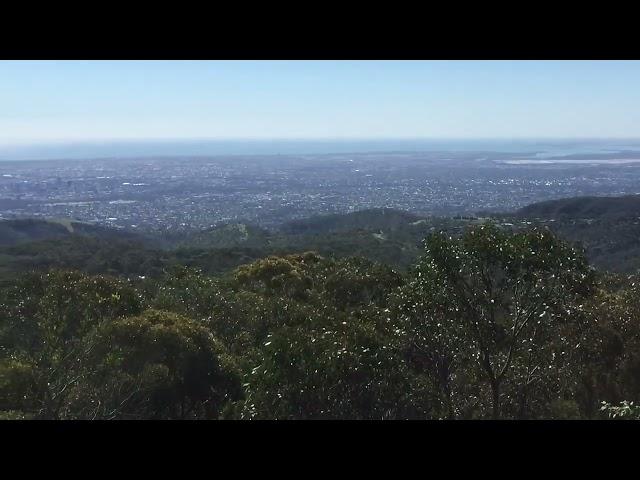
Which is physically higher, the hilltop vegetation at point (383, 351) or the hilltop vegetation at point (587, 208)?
the hilltop vegetation at point (383, 351)

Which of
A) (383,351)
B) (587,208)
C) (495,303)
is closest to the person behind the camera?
(495,303)

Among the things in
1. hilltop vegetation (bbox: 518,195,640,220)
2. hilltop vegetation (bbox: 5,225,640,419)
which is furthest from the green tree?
hilltop vegetation (bbox: 518,195,640,220)

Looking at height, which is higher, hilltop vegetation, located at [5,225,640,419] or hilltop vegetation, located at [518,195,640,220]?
hilltop vegetation, located at [5,225,640,419]

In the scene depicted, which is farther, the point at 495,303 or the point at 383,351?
the point at 383,351

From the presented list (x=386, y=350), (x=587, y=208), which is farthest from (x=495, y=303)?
(x=587, y=208)

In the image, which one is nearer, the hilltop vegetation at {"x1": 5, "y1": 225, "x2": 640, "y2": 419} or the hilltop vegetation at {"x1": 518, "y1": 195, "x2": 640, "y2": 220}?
the hilltop vegetation at {"x1": 5, "y1": 225, "x2": 640, "y2": 419}

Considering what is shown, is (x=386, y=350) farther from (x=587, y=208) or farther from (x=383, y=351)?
(x=587, y=208)

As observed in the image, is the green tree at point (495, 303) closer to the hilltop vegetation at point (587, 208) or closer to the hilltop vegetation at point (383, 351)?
the hilltop vegetation at point (383, 351)

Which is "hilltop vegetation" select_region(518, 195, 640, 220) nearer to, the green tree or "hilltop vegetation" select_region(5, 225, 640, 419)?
"hilltop vegetation" select_region(5, 225, 640, 419)

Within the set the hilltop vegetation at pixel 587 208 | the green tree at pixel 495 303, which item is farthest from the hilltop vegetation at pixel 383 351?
the hilltop vegetation at pixel 587 208

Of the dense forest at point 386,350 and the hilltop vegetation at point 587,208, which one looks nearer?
the dense forest at point 386,350

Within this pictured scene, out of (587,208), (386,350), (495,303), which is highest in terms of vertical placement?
(495,303)
